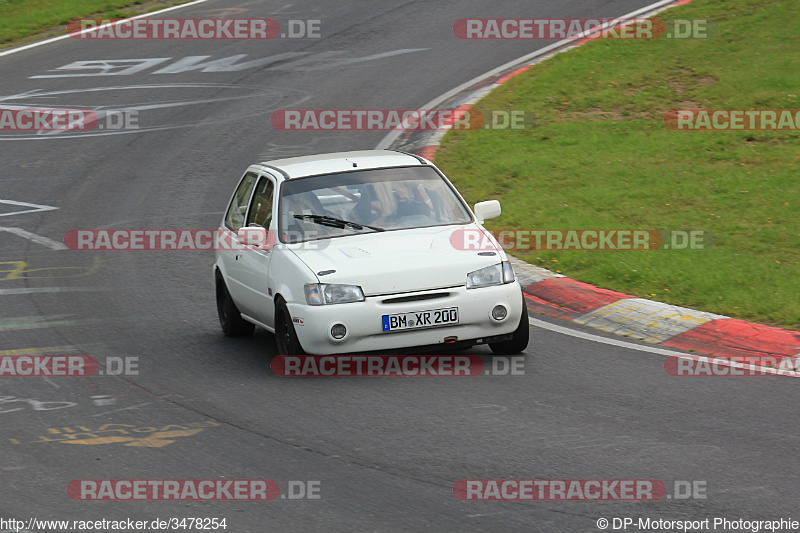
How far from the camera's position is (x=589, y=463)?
6531 millimetres

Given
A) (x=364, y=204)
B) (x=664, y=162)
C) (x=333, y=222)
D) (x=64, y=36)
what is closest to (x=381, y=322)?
(x=333, y=222)

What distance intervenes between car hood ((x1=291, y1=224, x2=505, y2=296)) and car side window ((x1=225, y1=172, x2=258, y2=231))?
5.11ft

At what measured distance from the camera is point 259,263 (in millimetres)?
9570

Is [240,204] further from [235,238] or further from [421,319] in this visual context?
[421,319]

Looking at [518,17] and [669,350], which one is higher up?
[518,17]

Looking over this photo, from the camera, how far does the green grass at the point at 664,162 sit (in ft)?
36.5

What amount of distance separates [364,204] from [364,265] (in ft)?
3.42

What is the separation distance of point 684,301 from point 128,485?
5.88 meters

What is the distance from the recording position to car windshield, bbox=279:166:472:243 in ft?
30.9

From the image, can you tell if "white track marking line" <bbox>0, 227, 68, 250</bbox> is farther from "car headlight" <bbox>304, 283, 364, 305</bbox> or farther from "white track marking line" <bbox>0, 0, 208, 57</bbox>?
Answer: "white track marking line" <bbox>0, 0, 208, 57</bbox>

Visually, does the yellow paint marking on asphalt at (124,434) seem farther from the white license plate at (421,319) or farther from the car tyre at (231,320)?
the car tyre at (231,320)

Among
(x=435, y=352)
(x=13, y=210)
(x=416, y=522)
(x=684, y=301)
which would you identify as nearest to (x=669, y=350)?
(x=684, y=301)

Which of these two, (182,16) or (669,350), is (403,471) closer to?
(669,350)

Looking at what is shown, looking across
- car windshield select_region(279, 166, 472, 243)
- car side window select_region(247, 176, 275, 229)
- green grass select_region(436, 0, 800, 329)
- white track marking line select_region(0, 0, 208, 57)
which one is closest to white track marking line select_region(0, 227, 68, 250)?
car side window select_region(247, 176, 275, 229)
